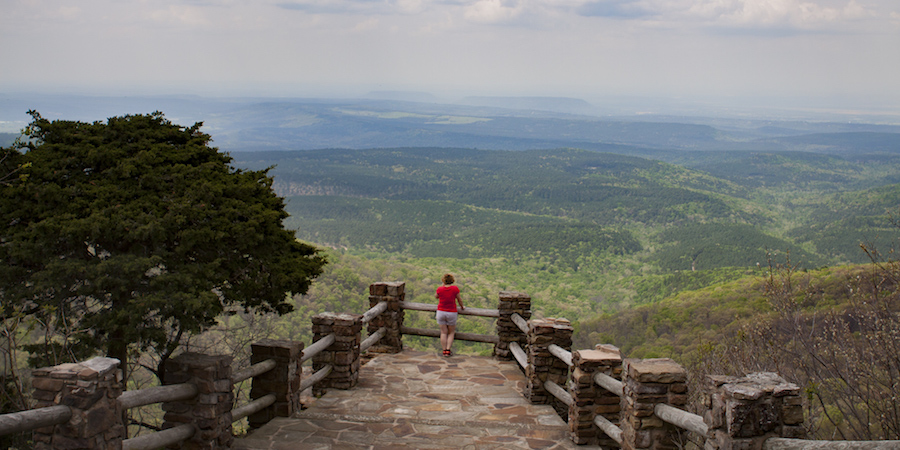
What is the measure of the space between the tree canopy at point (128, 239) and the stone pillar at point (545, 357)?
3625mm

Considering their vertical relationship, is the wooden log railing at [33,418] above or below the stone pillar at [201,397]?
above

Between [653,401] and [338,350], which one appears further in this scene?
[338,350]

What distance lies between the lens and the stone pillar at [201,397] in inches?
218

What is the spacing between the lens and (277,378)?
723 cm

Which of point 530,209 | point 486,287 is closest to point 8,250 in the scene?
point 486,287

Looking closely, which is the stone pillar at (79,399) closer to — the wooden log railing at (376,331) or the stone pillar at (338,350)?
the stone pillar at (338,350)

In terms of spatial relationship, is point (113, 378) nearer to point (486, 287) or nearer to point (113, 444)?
point (113, 444)

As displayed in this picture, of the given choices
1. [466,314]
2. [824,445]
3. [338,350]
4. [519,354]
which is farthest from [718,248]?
[824,445]

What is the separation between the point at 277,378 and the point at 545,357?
349cm

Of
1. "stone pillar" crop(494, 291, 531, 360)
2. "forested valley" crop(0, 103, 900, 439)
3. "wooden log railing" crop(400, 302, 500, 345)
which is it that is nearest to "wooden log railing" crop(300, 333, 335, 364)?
"forested valley" crop(0, 103, 900, 439)

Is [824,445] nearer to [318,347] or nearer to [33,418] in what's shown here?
[33,418]

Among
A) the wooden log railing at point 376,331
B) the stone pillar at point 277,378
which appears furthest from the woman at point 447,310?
the stone pillar at point 277,378

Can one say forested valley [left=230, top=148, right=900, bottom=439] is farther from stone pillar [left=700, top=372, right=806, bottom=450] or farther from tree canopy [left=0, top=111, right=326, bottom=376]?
tree canopy [left=0, top=111, right=326, bottom=376]

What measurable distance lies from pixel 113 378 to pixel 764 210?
126891 millimetres
